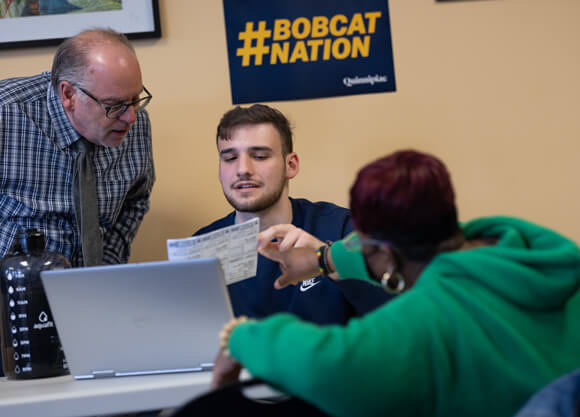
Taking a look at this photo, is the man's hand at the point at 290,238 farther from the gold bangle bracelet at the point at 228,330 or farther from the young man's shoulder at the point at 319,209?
the gold bangle bracelet at the point at 228,330

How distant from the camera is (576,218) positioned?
2.42 m

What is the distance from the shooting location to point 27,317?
138cm

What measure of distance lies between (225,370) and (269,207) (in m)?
1.02

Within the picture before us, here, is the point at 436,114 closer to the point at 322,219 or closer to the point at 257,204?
the point at 322,219

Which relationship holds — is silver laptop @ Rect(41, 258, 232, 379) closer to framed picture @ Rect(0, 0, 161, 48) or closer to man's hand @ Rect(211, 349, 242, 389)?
man's hand @ Rect(211, 349, 242, 389)

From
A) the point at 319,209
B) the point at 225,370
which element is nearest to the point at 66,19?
the point at 319,209

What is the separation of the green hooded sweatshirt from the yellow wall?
1507 mm

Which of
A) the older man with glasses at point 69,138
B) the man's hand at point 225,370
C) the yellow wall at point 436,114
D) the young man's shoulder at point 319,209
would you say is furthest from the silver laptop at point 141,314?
the yellow wall at point 436,114

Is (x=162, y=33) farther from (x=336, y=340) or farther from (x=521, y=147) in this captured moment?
(x=336, y=340)

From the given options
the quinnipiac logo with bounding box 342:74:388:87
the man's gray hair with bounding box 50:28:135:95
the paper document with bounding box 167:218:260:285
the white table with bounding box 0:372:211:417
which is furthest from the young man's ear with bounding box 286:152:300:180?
the white table with bounding box 0:372:211:417

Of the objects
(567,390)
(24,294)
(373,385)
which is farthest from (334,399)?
(24,294)

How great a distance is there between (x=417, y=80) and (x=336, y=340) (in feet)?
5.84

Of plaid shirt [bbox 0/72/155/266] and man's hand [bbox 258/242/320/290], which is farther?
plaid shirt [bbox 0/72/155/266]

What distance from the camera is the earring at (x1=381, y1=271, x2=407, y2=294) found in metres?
0.98
